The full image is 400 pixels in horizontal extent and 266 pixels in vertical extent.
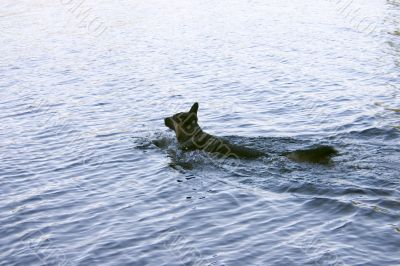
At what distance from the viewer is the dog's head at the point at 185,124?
13.8 metres

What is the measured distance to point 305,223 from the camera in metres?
10.6

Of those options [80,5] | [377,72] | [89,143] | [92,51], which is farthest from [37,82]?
[80,5]

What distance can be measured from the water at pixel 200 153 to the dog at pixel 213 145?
0.60ft

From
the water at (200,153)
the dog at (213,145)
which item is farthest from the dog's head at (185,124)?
the water at (200,153)

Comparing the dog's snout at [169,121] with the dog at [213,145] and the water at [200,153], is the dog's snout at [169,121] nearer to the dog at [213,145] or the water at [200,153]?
the dog at [213,145]

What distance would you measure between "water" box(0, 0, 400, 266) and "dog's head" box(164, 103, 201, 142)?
464 millimetres

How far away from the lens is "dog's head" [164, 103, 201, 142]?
13821mm

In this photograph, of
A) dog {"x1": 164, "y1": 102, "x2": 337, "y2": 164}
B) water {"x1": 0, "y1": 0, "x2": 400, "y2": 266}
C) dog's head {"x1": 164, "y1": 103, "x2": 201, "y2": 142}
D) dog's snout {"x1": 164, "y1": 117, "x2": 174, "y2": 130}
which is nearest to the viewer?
water {"x1": 0, "y1": 0, "x2": 400, "y2": 266}

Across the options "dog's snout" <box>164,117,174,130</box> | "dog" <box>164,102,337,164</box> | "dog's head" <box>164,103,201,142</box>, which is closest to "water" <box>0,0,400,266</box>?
"dog" <box>164,102,337,164</box>

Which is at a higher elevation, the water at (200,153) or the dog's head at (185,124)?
the dog's head at (185,124)

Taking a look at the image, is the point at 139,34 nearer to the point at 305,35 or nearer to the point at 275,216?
the point at 305,35

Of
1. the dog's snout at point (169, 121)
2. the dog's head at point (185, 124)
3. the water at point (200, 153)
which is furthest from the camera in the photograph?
the dog's snout at point (169, 121)

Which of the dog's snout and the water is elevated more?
the dog's snout

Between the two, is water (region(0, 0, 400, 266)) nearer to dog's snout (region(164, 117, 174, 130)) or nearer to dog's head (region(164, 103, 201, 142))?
dog's head (region(164, 103, 201, 142))
